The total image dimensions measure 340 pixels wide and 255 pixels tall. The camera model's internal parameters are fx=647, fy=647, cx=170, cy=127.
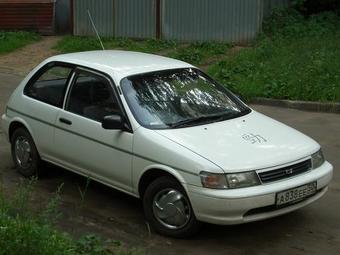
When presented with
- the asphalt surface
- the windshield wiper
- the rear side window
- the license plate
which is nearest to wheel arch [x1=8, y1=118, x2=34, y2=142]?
the rear side window

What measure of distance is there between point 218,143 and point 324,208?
58.0 inches

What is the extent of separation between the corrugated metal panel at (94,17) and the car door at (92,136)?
10872 mm

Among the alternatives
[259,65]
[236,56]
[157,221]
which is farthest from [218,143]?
[236,56]

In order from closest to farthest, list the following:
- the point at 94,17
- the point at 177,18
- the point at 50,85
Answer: the point at 50,85 → the point at 177,18 → the point at 94,17

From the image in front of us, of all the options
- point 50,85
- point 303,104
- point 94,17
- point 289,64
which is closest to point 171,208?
point 50,85

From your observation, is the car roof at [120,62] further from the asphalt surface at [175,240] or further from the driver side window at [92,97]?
the asphalt surface at [175,240]

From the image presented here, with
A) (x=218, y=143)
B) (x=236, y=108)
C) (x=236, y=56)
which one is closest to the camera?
(x=218, y=143)

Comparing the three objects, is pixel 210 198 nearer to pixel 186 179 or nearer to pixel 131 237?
pixel 186 179

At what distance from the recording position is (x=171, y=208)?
545cm

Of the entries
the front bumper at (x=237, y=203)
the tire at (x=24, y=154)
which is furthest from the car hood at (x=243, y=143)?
the tire at (x=24, y=154)

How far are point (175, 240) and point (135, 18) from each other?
39.5 ft

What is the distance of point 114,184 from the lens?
601 centimetres

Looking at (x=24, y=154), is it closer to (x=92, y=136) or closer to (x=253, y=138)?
(x=92, y=136)

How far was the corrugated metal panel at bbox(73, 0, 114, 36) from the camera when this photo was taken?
1720cm
